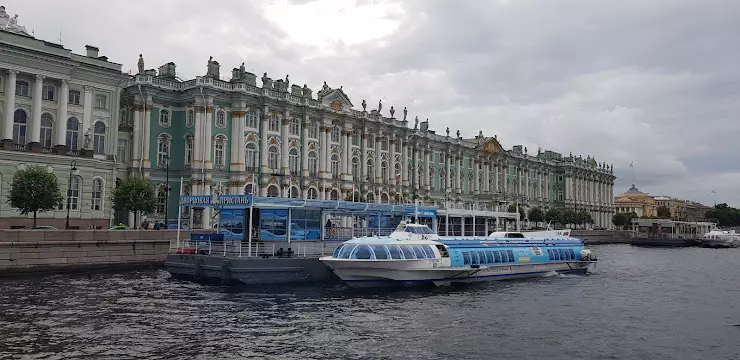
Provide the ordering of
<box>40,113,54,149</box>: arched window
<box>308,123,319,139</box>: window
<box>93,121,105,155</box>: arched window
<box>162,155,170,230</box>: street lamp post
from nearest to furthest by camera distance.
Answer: <box>162,155,170,230</box>: street lamp post, <box>40,113,54,149</box>: arched window, <box>93,121,105,155</box>: arched window, <box>308,123,319,139</box>: window

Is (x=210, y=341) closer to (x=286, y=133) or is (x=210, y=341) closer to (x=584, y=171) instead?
(x=286, y=133)

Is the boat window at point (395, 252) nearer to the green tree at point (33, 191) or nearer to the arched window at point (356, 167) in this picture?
the green tree at point (33, 191)

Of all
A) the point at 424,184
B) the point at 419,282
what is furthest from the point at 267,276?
the point at 424,184

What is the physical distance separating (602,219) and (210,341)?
473 feet

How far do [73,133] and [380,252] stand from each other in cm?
3552

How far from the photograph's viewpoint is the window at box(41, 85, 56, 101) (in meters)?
53.1

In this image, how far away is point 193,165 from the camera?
6362cm

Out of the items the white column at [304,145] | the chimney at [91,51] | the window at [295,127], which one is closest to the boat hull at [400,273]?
the chimney at [91,51]

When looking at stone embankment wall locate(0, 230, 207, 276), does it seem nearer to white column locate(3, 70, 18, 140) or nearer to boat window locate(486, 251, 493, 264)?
white column locate(3, 70, 18, 140)

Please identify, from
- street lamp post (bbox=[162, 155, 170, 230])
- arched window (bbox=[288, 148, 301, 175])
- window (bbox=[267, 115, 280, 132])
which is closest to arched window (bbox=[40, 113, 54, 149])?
street lamp post (bbox=[162, 155, 170, 230])

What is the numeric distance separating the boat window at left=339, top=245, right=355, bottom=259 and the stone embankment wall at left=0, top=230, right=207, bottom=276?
15811mm

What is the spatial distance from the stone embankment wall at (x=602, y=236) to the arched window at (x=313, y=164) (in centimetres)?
5473

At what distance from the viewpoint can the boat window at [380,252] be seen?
33500 mm

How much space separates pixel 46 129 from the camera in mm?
53219
